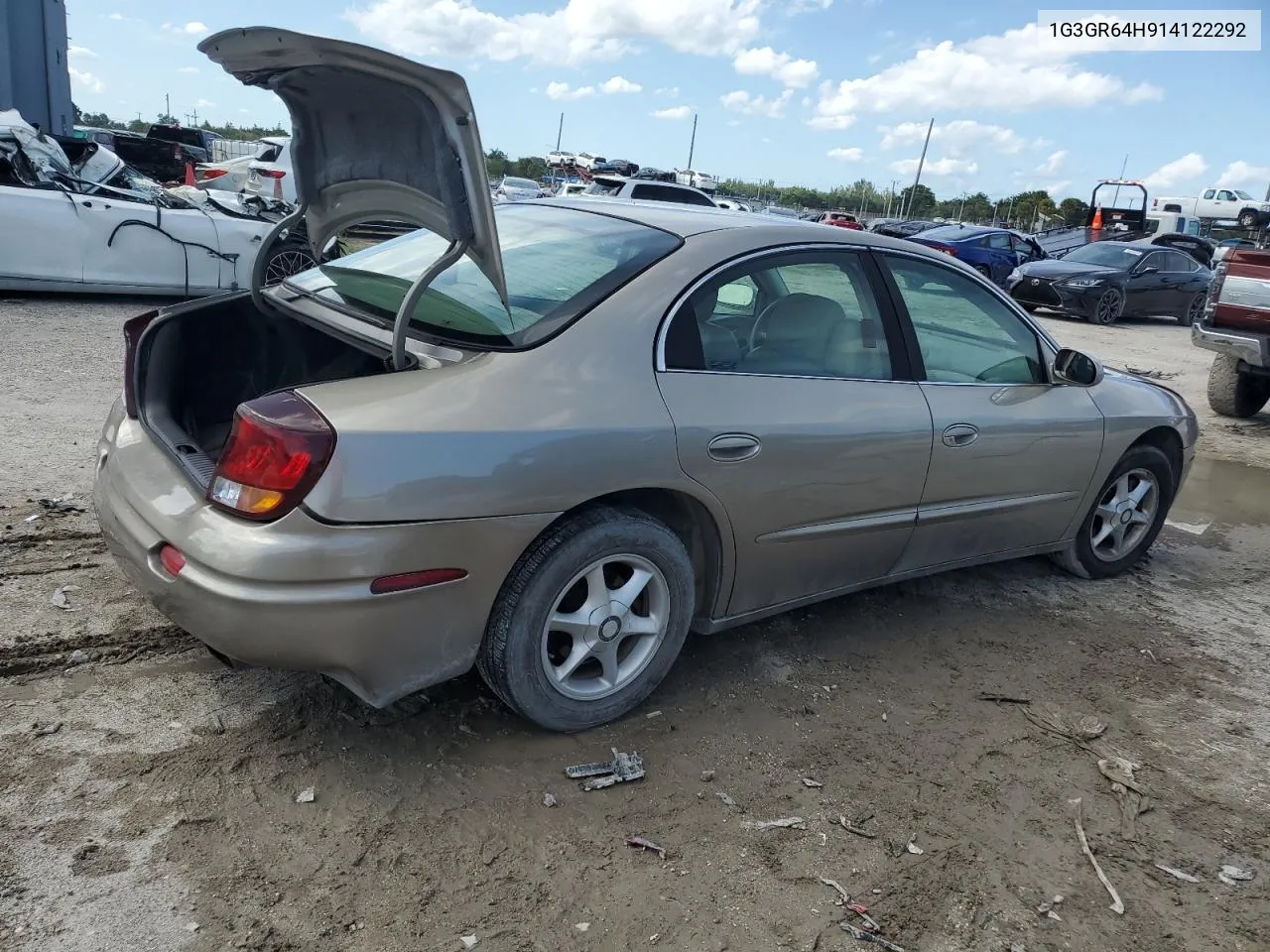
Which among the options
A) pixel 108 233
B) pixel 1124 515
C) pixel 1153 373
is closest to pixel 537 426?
pixel 1124 515

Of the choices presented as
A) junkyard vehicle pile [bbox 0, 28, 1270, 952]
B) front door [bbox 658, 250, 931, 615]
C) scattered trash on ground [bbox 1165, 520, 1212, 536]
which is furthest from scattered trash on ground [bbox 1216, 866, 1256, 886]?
scattered trash on ground [bbox 1165, 520, 1212, 536]

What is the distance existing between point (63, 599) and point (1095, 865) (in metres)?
3.41

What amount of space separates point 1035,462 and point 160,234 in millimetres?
8460

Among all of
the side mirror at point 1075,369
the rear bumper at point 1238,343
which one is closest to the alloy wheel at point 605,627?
the side mirror at point 1075,369

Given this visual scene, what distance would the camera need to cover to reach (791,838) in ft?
8.51

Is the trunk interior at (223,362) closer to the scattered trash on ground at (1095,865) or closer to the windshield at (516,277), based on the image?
the windshield at (516,277)

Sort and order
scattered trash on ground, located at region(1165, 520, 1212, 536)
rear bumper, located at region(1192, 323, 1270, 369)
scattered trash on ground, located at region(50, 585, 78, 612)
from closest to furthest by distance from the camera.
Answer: scattered trash on ground, located at region(50, 585, 78, 612)
scattered trash on ground, located at region(1165, 520, 1212, 536)
rear bumper, located at region(1192, 323, 1270, 369)

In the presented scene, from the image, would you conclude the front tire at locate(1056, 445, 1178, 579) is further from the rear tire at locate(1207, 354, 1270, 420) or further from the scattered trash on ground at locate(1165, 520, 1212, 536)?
the rear tire at locate(1207, 354, 1270, 420)

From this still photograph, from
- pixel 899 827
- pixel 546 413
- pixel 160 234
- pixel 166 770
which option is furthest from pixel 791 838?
pixel 160 234

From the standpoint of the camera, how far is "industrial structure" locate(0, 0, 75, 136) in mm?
17984

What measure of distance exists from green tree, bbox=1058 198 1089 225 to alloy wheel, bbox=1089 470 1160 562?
4781 centimetres

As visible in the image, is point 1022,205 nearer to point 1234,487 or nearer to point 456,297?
point 1234,487

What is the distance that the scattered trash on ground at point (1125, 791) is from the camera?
9.25 feet

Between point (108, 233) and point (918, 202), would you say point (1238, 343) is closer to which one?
point (108, 233)
